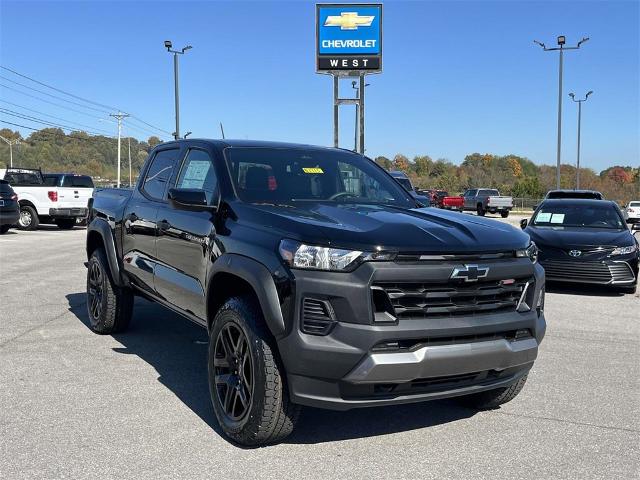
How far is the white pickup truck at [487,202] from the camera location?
3919 cm

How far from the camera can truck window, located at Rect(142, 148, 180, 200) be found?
533 centimetres

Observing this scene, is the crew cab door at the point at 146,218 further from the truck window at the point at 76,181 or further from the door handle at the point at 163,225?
the truck window at the point at 76,181

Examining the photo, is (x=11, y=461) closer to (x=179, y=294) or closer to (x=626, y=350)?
(x=179, y=294)

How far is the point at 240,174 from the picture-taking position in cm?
440

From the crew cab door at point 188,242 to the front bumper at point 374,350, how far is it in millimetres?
1113

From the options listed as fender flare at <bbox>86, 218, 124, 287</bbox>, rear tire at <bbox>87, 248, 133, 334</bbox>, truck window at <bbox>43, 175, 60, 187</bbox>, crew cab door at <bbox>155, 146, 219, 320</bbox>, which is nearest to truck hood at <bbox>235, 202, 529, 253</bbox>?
crew cab door at <bbox>155, 146, 219, 320</bbox>

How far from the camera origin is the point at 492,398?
4289mm

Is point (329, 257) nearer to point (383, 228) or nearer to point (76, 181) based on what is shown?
point (383, 228)

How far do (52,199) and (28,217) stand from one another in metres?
1.06

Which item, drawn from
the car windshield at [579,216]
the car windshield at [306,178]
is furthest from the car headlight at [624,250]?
the car windshield at [306,178]

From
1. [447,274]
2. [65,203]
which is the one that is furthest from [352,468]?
[65,203]

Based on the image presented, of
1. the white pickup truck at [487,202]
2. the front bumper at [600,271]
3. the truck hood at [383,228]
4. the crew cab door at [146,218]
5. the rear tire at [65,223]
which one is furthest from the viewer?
the white pickup truck at [487,202]

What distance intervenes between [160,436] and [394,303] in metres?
1.72

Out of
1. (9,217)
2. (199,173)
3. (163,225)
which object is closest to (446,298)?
(199,173)
